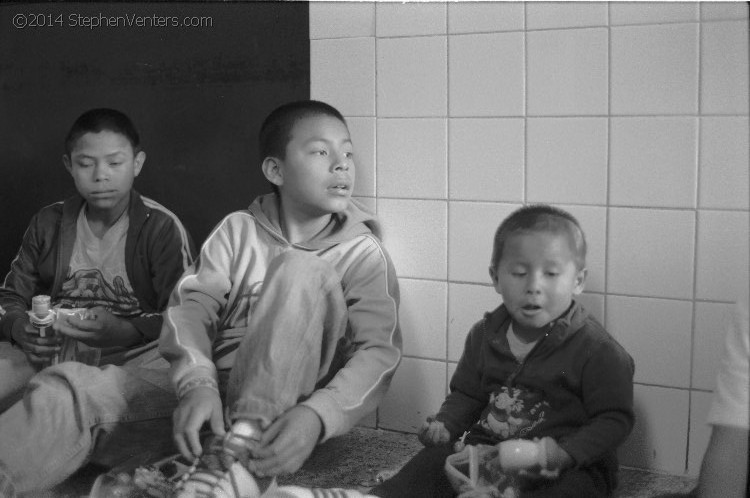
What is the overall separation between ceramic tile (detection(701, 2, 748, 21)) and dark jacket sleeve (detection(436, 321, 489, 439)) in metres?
0.54

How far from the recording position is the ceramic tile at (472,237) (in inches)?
52.4

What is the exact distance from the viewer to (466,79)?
1318 mm

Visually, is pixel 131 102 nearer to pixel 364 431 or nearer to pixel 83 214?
pixel 83 214

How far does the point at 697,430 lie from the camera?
1.28 metres

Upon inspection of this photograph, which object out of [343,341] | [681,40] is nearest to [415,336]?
[343,341]

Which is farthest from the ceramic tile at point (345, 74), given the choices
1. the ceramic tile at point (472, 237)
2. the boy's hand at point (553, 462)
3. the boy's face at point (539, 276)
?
the boy's hand at point (553, 462)

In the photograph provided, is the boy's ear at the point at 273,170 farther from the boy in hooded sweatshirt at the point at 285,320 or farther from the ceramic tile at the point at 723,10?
the ceramic tile at the point at 723,10

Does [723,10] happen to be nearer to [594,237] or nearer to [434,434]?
[594,237]

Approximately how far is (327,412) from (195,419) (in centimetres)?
20

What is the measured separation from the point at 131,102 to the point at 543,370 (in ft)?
2.73

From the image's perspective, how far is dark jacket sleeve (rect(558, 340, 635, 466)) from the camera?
1229mm

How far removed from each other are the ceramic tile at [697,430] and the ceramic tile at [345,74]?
25.2 inches

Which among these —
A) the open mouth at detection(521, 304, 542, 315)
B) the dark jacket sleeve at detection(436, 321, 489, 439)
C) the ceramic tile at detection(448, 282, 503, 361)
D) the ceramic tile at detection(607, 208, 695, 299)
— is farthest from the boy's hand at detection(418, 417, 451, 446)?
the ceramic tile at detection(607, 208, 695, 299)

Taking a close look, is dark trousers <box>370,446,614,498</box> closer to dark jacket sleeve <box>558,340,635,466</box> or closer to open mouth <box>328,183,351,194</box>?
dark jacket sleeve <box>558,340,635,466</box>
